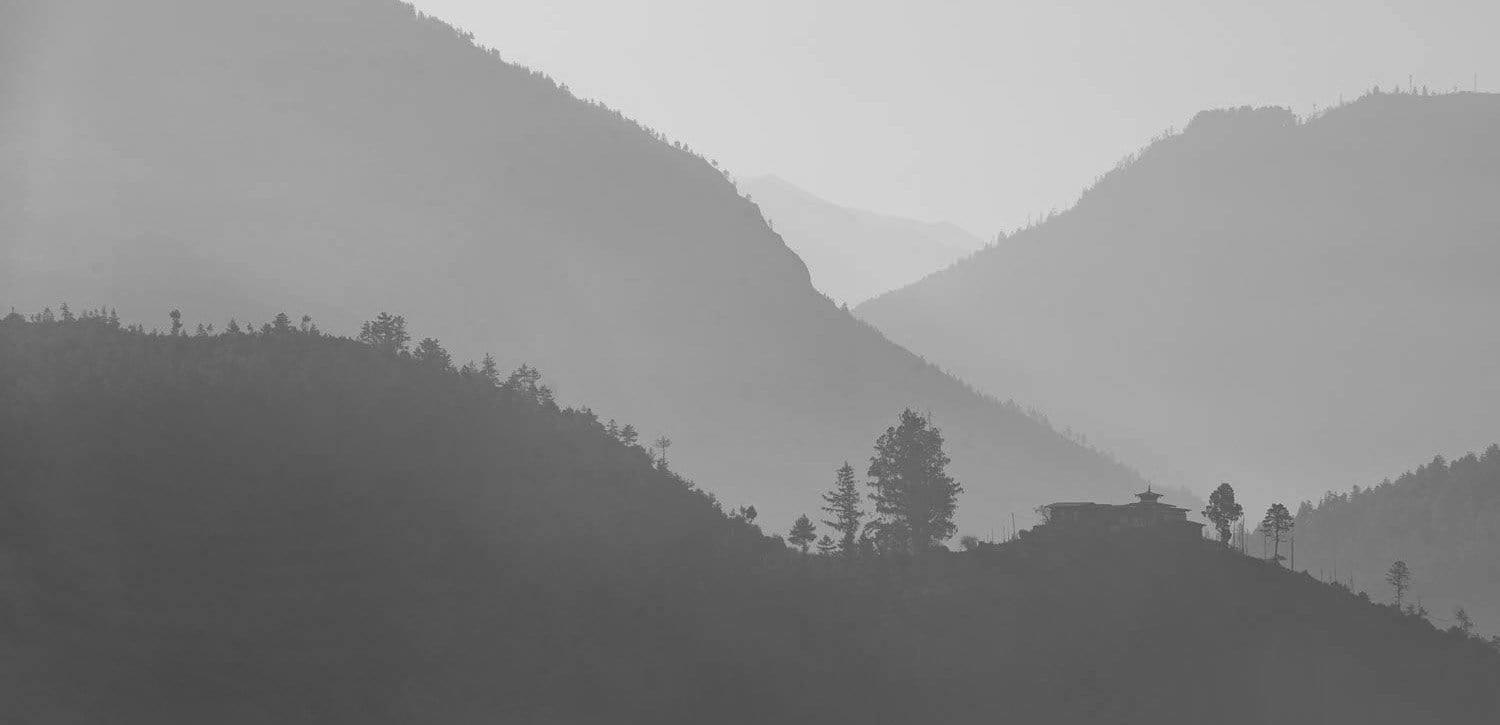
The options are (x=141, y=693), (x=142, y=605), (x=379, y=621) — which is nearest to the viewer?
(x=141, y=693)

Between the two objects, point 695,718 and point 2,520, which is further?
point 695,718

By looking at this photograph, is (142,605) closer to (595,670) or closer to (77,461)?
(77,461)

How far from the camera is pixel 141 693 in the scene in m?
168

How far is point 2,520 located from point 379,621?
31.8 meters

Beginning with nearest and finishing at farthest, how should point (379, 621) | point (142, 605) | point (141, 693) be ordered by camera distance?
point (141, 693) → point (142, 605) → point (379, 621)

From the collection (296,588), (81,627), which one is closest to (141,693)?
(81,627)

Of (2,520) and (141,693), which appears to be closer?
(141,693)

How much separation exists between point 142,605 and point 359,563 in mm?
22583

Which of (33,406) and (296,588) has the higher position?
(33,406)

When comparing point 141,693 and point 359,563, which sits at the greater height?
point 359,563

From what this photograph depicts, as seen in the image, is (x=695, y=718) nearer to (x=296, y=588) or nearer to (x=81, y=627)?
(x=296, y=588)

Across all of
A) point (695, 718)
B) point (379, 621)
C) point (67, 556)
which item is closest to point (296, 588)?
point (379, 621)

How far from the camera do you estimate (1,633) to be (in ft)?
550

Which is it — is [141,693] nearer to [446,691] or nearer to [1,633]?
[1,633]
